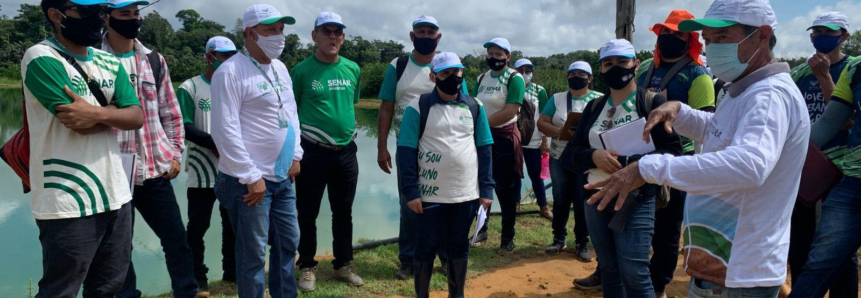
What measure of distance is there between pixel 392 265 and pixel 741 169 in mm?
3851

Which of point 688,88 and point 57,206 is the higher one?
point 688,88

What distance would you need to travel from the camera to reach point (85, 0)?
2555mm

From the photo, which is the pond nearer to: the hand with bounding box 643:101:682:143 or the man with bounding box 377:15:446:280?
the man with bounding box 377:15:446:280

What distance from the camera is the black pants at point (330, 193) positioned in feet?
14.0

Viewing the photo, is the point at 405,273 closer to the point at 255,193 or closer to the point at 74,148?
the point at 255,193

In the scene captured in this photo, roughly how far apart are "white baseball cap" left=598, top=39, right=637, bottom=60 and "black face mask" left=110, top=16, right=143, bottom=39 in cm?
299

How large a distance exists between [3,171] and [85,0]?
32.7 ft

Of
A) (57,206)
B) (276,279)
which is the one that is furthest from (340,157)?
(57,206)

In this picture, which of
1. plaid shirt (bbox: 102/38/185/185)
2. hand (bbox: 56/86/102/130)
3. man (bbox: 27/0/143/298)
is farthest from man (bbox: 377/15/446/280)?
hand (bbox: 56/86/102/130)

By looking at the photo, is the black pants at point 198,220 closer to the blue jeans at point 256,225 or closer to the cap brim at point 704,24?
the blue jeans at point 256,225

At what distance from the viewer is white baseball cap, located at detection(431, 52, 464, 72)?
12.0 feet

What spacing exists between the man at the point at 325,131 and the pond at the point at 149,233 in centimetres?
145

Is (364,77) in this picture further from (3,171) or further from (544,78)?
(3,171)

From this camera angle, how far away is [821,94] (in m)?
3.68
